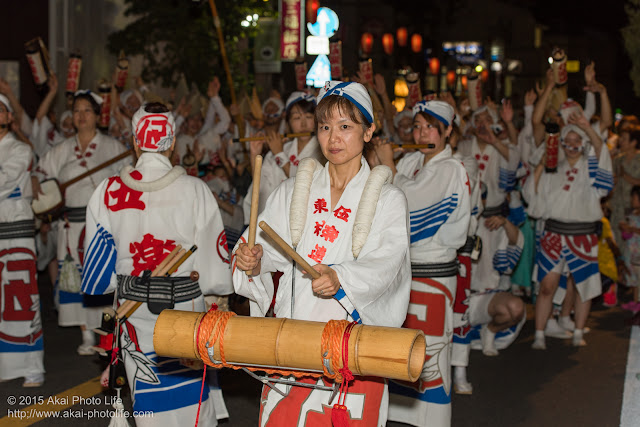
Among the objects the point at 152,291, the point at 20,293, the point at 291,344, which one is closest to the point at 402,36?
the point at 20,293

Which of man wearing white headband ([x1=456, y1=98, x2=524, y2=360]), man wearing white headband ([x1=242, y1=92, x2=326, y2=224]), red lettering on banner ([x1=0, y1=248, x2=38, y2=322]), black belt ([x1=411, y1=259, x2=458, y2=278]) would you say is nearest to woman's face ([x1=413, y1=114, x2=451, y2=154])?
black belt ([x1=411, y1=259, x2=458, y2=278])

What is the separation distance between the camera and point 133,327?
4473mm

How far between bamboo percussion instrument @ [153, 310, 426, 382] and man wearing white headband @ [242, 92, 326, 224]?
3693 millimetres

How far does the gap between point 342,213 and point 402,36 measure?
96.1ft

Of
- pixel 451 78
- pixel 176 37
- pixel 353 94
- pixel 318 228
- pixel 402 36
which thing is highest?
pixel 402 36

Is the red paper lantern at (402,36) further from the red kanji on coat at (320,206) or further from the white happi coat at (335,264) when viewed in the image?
the red kanji on coat at (320,206)

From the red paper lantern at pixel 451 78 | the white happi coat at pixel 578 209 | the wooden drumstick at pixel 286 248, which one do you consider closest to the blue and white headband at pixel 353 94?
the wooden drumstick at pixel 286 248

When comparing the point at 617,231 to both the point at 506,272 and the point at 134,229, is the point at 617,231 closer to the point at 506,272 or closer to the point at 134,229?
the point at 506,272

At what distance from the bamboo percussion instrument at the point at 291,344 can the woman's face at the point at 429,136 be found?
2.84 meters

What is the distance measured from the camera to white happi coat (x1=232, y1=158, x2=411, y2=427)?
3.26 metres

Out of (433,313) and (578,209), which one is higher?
(578,209)

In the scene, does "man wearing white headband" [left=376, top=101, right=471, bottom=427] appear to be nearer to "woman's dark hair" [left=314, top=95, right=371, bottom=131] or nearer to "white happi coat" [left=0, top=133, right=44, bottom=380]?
"woman's dark hair" [left=314, top=95, right=371, bottom=131]

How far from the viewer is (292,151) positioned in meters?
7.16

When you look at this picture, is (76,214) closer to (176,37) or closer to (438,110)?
(438,110)
